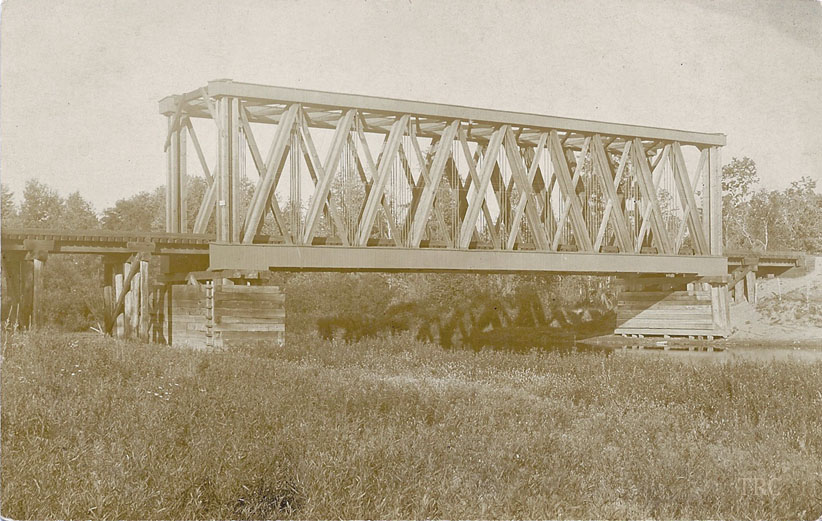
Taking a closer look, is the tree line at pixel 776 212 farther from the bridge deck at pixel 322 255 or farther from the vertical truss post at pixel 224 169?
the vertical truss post at pixel 224 169

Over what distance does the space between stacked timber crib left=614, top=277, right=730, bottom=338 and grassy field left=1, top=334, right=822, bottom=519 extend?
19004 millimetres

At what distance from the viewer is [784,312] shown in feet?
128

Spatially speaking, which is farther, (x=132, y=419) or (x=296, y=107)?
(x=296, y=107)

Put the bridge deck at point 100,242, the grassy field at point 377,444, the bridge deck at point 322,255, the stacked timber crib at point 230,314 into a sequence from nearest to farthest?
the grassy field at point 377,444
the bridge deck at point 100,242
the bridge deck at point 322,255
the stacked timber crib at point 230,314

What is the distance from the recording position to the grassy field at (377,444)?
7375 mm

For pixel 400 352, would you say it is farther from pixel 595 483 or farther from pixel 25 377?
pixel 595 483

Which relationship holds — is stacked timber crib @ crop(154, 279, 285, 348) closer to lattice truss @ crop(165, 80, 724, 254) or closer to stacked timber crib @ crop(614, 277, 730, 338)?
lattice truss @ crop(165, 80, 724, 254)

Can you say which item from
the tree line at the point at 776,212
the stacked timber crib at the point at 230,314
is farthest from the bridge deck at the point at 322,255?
the tree line at the point at 776,212

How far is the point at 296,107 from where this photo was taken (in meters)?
23.8

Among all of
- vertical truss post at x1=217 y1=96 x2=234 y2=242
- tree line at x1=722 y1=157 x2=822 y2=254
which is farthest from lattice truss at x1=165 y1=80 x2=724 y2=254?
tree line at x1=722 y1=157 x2=822 y2=254

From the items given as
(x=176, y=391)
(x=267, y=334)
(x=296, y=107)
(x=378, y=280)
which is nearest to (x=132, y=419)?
(x=176, y=391)

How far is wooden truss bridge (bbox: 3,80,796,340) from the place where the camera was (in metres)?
23.4

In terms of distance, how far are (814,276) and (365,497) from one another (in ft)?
140

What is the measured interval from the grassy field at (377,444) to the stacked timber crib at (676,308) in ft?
62.3
